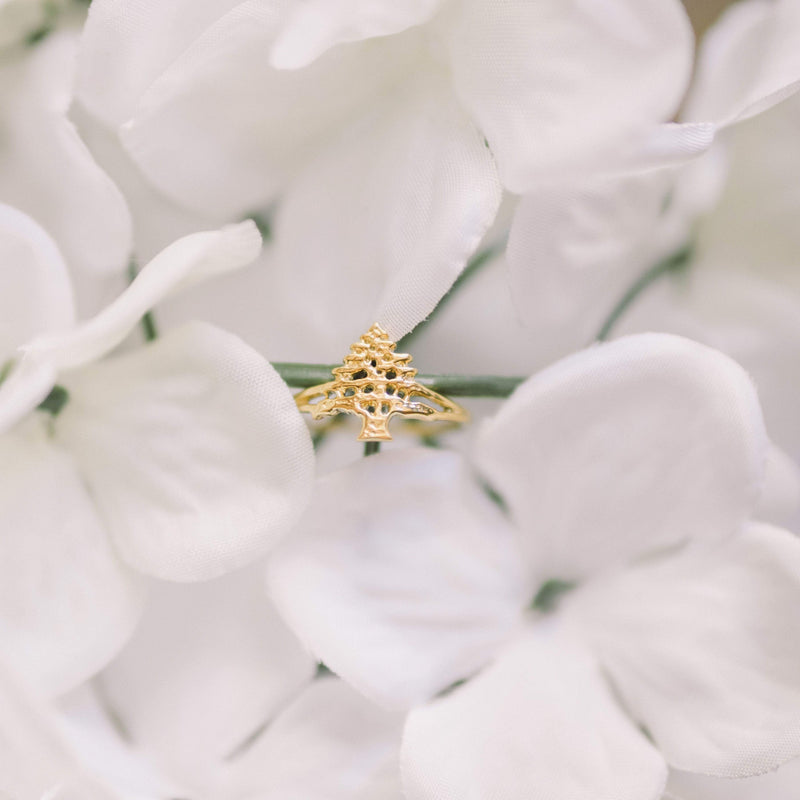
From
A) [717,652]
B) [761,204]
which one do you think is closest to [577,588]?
[717,652]

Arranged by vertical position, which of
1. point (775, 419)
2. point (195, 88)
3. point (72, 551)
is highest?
point (195, 88)

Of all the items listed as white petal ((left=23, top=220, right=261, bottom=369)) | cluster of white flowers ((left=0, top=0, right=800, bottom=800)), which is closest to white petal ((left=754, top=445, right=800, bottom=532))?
cluster of white flowers ((left=0, top=0, right=800, bottom=800))

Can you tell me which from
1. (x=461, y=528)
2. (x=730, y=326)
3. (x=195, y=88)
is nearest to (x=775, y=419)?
(x=730, y=326)

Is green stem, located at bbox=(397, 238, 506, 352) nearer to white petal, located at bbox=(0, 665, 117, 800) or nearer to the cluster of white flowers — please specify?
the cluster of white flowers

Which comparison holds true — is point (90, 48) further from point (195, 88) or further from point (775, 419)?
point (775, 419)

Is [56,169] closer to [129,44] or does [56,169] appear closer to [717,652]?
[129,44]

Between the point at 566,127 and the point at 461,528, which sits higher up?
the point at 566,127

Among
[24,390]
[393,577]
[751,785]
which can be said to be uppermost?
[24,390]
